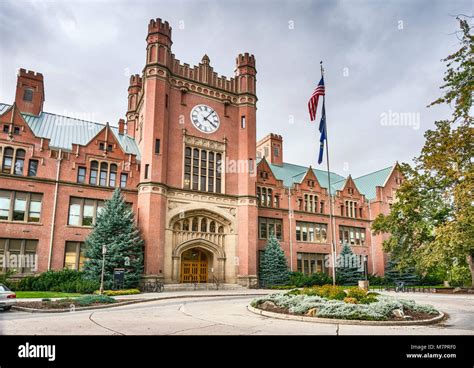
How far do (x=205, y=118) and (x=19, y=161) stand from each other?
16934 millimetres

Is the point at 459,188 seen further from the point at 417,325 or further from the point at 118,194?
the point at 118,194

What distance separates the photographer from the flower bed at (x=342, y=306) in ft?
39.1

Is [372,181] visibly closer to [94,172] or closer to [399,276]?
[399,276]

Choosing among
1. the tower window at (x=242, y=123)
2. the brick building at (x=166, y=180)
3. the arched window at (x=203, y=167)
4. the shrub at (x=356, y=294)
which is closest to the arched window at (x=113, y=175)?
Answer: the brick building at (x=166, y=180)

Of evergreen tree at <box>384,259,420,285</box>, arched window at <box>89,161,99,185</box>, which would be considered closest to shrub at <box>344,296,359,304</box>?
arched window at <box>89,161,99,185</box>

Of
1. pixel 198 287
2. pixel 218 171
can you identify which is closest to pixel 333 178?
pixel 218 171

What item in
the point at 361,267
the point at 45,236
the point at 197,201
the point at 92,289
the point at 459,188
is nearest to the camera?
the point at 459,188

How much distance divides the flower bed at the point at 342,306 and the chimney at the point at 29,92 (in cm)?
3028

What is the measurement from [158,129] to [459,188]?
24.9 m

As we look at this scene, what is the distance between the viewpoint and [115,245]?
25.9m

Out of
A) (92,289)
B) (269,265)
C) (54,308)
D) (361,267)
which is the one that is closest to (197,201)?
(269,265)

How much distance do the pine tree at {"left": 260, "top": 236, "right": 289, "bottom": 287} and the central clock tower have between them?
222cm

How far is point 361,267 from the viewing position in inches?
1713

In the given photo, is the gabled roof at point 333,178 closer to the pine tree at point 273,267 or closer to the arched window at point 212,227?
the pine tree at point 273,267
